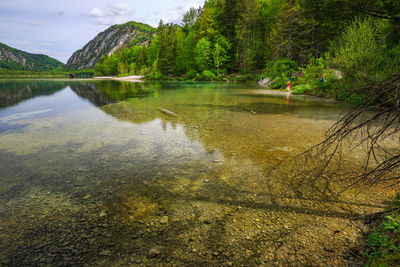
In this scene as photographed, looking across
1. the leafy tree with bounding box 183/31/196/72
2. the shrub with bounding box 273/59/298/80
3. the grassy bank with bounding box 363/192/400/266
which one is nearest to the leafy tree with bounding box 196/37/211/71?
Answer: the leafy tree with bounding box 183/31/196/72

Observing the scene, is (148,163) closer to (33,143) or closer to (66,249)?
(66,249)

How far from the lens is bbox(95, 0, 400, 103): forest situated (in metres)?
13.0

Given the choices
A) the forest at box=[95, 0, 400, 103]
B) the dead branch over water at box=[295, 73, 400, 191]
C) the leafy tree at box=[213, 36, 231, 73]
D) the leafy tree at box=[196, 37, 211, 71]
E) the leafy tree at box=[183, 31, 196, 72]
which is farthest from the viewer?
the leafy tree at box=[183, 31, 196, 72]

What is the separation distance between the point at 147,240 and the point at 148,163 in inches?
104

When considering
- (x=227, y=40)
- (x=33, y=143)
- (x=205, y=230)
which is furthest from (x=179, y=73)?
(x=205, y=230)

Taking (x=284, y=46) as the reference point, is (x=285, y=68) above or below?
below

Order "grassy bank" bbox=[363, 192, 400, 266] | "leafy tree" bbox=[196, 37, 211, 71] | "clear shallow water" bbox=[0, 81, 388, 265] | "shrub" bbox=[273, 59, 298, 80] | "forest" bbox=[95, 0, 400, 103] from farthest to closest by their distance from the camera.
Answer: "leafy tree" bbox=[196, 37, 211, 71], "shrub" bbox=[273, 59, 298, 80], "forest" bbox=[95, 0, 400, 103], "clear shallow water" bbox=[0, 81, 388, 265], "grassy bank" bbox=[363, 192, 400, 266]

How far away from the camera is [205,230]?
3047 mm

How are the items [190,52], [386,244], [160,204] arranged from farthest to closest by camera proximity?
[190,52], [160,204], [386,244]

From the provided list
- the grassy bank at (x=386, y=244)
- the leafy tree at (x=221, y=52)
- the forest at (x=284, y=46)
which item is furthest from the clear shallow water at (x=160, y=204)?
the leafy tree at (x=221, y=52)

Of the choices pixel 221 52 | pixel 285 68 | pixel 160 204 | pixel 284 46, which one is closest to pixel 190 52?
pixel 221 52

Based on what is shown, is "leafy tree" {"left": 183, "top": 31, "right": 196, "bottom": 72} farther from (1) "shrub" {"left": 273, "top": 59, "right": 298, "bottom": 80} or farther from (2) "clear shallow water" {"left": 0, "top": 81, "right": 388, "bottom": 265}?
(2) "clear shallow water" {"left": 0, "top": 81, "right": 388, "bottom": 265}

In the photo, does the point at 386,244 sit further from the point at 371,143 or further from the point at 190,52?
the point at 190,52

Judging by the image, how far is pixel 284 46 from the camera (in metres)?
34.8
